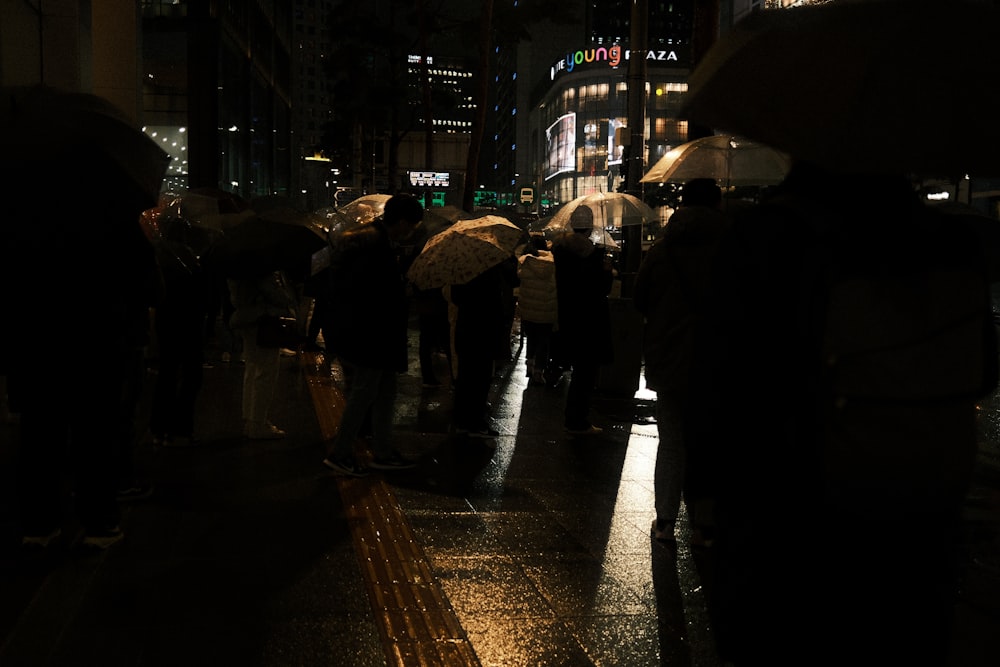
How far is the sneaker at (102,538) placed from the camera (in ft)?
17.7

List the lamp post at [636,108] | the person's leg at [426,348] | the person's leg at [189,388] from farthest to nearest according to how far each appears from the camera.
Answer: the lamp post at [636,108]
the person's leg at [426,348]
the person's leg at [189,388]

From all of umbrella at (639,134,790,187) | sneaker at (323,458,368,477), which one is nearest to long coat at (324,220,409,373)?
sneaker at (323,458,368,477)

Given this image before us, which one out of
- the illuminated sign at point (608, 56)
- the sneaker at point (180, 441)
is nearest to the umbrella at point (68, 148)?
the sneaker at point (180, 441)

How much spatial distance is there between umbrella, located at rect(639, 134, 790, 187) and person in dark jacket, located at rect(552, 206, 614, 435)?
982 millimetres

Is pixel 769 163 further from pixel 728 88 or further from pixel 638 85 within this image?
pixel 728 88

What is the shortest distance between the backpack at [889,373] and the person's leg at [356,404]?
5340mm

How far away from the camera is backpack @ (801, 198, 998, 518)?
216 cm

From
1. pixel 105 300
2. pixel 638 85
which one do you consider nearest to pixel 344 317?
pixel 105 300

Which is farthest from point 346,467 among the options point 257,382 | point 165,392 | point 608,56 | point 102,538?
point 608,56

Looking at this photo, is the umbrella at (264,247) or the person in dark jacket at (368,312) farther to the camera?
the umbrella at (264,247)

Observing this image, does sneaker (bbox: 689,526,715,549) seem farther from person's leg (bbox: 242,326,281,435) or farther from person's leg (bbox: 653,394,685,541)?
person's leg (bbox: 242,326,281,435)

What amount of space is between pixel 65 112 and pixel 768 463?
422 centimetres

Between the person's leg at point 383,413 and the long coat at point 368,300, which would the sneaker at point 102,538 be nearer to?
the long coat at point 368,300

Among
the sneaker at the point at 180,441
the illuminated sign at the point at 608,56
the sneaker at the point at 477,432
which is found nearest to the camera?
the sneaker at the point at 180,441
